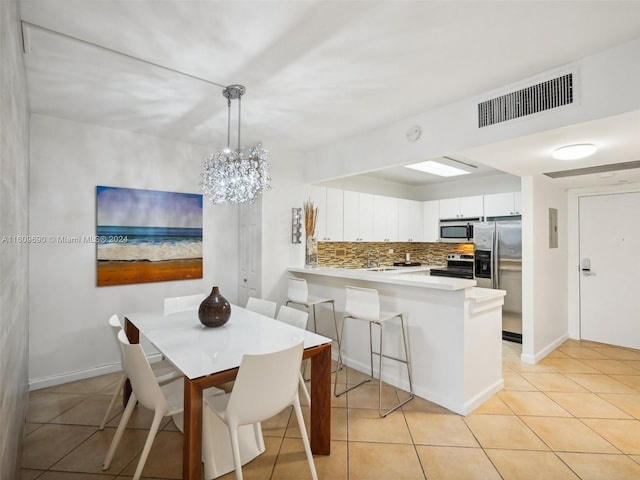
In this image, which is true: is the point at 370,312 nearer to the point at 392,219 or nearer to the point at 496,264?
the point at 496,264

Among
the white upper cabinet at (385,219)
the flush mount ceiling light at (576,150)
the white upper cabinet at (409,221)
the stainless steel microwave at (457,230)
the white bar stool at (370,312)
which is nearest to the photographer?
Answer: the flush mount ceiling light at (576,150)

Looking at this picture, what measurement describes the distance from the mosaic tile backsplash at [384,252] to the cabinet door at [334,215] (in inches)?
15.7

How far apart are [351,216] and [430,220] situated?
178 cm

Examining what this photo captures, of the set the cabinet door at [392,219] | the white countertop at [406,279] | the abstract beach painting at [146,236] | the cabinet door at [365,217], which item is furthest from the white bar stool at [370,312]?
the cabinet door at [392,219]

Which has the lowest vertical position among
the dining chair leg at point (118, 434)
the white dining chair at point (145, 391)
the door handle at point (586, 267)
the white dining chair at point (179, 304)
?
the dining chair leg at point (118, 434)

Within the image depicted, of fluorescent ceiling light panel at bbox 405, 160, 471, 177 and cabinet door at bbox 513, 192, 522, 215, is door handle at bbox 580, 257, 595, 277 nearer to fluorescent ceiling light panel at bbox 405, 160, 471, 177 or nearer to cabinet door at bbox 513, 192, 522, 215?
cabinet door at bbox 513, 192, 522, 215

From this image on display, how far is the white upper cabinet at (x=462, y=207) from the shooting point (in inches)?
203

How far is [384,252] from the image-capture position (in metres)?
5.96

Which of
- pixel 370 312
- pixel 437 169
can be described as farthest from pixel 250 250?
pixel 437 169

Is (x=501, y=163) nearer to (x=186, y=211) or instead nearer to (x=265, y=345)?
(x=265, y=345)

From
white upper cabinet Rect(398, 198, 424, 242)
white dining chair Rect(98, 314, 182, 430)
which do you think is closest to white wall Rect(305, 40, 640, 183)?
white upper cabinet Rect(398, 198, 424, 242)

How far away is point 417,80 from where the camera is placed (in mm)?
2348

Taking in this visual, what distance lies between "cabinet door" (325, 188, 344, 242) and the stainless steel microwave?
1985 millimetres

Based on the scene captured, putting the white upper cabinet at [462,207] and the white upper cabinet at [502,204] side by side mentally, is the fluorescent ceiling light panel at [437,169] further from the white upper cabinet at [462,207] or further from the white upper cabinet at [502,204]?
the white upper cabinet at [502,204]
